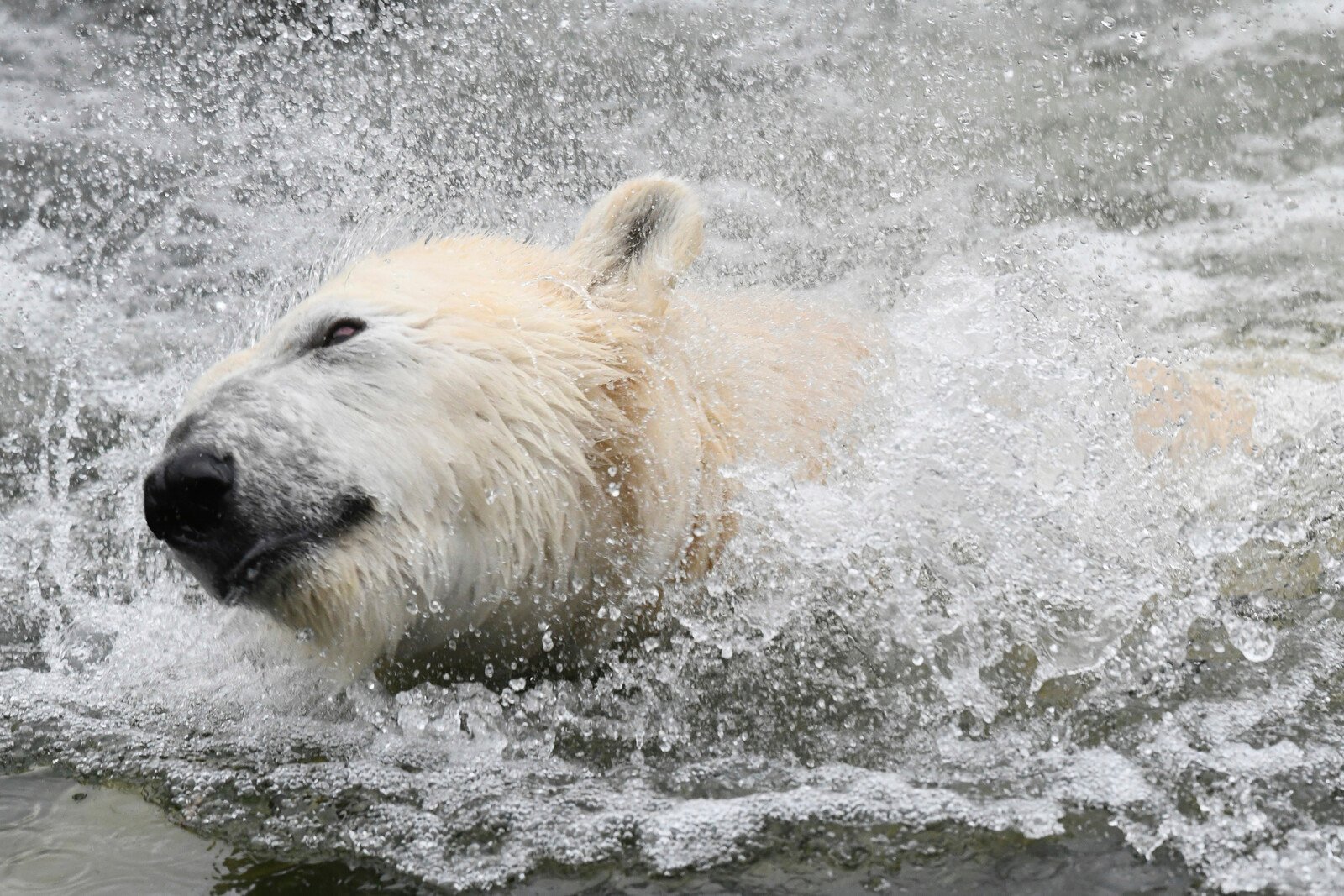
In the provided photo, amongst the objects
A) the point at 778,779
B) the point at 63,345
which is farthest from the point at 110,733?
the point at 63,345

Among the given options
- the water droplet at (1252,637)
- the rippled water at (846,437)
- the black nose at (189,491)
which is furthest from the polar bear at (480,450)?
the water droplet at (1252,637)

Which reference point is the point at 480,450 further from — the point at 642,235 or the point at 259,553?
the point at 642,235

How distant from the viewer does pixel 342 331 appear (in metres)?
2.65

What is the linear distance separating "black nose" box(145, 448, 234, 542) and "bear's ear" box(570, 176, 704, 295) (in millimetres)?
1029

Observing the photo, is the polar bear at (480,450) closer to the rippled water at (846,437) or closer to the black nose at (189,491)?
the black nose at (189,491)

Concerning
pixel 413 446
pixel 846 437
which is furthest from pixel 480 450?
pixel 846 437

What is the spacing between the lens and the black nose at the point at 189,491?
7.64 ft

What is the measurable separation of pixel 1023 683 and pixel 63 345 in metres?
4.65

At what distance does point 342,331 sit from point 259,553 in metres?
0.55

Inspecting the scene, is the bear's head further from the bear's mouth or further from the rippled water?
the rippled water

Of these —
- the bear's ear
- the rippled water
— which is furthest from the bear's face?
the bear's ear

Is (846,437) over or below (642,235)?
below

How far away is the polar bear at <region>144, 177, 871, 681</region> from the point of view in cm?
240

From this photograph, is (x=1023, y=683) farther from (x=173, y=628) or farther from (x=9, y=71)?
(x=9, y=71)
